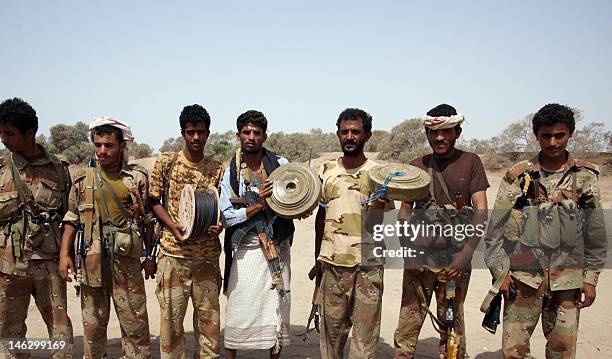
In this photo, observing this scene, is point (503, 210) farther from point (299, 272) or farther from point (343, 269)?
point (299, 272)

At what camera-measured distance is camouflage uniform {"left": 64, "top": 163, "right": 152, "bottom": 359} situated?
4.33m

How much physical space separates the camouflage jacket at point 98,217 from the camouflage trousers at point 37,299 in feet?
1.56

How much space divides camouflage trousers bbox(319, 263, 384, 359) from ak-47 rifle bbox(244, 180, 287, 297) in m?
0.42

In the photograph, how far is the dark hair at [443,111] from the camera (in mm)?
4277

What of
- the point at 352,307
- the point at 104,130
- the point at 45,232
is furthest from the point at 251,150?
the point at 45,232

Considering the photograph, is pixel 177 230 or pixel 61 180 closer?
pixel 177 230

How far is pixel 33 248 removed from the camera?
4.48 m

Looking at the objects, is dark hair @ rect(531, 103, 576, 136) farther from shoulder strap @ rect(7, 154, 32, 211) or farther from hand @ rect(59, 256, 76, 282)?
shoulder strap @ rect(7, 154, 32, 211)

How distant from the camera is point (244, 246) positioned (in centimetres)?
453

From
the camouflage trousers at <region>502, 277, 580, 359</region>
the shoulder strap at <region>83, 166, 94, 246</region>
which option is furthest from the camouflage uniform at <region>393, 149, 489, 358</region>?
the shoulder strap at <region>83, 166, 94, 246</region>

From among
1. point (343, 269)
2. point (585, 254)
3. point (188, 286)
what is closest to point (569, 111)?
point (585, 254)

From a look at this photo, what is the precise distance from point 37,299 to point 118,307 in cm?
88

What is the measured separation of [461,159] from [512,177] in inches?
17.5

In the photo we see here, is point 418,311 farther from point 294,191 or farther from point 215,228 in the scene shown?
point 215,228
